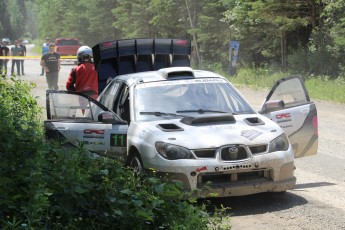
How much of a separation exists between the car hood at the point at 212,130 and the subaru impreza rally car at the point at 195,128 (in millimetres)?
11

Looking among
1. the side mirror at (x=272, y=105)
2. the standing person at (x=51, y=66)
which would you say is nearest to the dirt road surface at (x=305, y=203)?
the side mirror at (x=272, y=105)

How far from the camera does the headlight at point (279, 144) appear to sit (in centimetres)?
870

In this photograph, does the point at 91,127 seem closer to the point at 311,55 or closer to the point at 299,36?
the point at 311,55

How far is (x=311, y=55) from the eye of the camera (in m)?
29.9

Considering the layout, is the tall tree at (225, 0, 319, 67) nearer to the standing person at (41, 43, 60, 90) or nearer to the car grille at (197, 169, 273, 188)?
the standing person at (41, 43, 60, 90)

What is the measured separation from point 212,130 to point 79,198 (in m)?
3.57

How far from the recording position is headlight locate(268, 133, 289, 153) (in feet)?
28.5

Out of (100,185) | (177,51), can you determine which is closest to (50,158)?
(100,185)

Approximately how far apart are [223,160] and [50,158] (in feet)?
8.68

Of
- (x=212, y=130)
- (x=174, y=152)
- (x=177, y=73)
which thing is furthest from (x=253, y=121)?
(x=177, y=73)

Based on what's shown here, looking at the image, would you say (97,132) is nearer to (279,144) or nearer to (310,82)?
(279,144)

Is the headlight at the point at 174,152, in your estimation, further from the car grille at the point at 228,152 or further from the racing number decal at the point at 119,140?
the racing number decal at the point at 119,140

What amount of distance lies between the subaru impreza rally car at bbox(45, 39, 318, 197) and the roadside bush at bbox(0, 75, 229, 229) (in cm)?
242

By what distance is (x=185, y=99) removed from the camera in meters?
9.71
